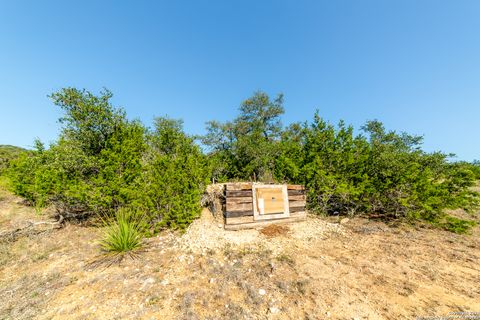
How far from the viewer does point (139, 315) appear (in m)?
2.56

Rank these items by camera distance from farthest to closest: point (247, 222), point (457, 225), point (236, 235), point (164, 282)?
point (247, 222) < point (457, 225) < point (236, 235) < point (164, 282)

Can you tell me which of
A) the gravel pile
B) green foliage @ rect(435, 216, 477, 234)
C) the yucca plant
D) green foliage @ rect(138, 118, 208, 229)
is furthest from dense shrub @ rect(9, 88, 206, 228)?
green foliage @ rect(435, 216, 477, 234)

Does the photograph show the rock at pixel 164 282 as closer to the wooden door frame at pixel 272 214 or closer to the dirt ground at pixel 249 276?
the dirt ground at pixel 249 276

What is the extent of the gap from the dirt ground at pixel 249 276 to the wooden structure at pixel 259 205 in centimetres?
45

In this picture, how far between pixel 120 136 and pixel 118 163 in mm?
1129

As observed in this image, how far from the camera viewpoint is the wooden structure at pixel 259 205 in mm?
5840

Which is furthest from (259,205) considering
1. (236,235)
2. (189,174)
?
(189,174)

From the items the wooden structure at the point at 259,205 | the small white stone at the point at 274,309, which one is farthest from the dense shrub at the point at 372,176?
the small white stone at the point at 274,309

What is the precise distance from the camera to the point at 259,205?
6.15 m

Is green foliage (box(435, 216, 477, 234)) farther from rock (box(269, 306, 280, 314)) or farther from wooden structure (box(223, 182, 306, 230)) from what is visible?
rock (box(269, 306, 280, 314))

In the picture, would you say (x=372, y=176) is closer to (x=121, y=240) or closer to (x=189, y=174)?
(x=189, y=174)

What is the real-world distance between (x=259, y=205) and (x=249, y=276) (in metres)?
2.79

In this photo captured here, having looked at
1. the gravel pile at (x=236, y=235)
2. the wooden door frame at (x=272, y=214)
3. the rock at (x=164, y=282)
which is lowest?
the rock at (x=164, y=282)

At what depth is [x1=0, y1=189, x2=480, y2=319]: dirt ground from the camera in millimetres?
2643
